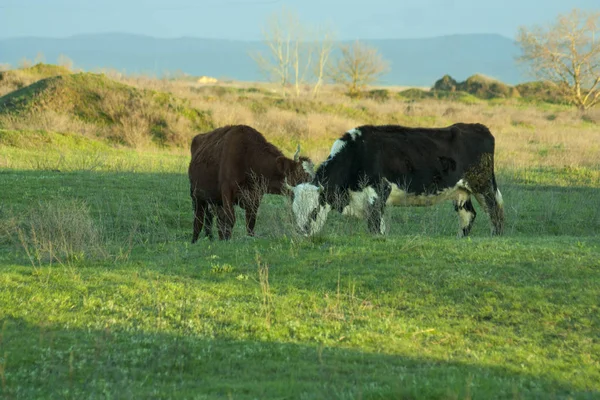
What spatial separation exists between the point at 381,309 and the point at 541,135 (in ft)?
102

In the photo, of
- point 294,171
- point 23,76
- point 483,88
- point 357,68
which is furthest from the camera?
point 357,68

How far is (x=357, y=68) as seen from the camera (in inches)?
2749

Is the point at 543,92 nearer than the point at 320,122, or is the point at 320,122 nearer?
the point at 320,122

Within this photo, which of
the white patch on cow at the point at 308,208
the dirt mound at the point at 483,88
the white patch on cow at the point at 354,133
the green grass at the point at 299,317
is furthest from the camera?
the dirt mound at the point at 483,88

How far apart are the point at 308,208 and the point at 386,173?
1.67 meters

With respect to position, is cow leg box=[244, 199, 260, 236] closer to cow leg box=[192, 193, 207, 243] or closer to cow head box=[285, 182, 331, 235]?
cow head box=[285, 182, 331, 235]

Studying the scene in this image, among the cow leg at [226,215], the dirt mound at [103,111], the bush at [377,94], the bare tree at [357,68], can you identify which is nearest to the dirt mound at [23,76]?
the dirt mound at [103,111]

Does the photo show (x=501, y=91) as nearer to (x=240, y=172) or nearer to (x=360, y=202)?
(x=360, y=202)

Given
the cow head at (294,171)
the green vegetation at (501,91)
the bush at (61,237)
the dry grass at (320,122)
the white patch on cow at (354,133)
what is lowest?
the dry grass at (320,122)

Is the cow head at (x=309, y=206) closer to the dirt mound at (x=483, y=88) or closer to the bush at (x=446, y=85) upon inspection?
the dirt mound at (x=483, y=88)

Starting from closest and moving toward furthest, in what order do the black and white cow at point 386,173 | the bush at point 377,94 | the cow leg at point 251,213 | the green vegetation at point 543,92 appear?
the black and white cow at point 386,173 → the cow leg at point 251,213 → the bush at point 377,94 → the green vegetation at point 543,92

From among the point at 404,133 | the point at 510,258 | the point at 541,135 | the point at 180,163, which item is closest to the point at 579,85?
the point at 541,135

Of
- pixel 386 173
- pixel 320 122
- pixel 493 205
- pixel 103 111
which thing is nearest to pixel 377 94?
pixel 320 122

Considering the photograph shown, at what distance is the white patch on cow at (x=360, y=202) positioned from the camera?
43.9 ft
